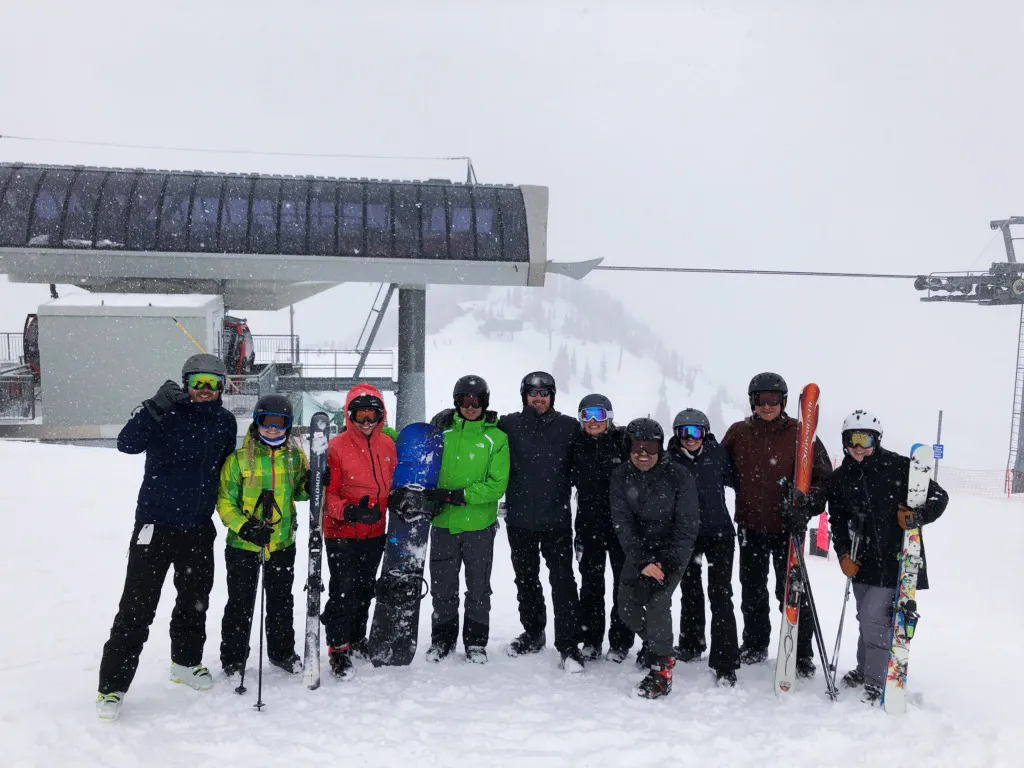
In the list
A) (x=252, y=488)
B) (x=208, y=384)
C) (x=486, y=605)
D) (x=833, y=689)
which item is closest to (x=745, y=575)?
(x=833, y=689)

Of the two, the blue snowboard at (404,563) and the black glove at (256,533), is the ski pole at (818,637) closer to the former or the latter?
the blue snowboard at (404,563)

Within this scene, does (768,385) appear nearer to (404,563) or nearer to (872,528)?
(872,528)

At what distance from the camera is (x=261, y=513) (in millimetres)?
4031

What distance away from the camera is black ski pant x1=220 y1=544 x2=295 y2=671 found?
160 inches

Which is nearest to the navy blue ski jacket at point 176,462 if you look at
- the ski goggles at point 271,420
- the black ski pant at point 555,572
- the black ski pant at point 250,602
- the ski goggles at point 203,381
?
the ski goggles at point 203,381

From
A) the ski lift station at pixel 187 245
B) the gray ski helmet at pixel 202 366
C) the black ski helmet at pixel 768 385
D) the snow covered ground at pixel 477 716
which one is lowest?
the snow covered ground at pixel 477 716

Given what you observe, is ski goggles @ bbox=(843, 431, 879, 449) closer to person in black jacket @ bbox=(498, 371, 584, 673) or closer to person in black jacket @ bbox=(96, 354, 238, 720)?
person in black jacket @ bbox=(498, 371, 584, 673)

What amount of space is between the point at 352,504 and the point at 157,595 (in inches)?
48.4

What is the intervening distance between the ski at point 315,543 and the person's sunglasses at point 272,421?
0.17m

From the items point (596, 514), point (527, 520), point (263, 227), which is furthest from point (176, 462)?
A: point (263, 227)

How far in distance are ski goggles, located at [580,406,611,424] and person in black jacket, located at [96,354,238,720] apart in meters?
2.35

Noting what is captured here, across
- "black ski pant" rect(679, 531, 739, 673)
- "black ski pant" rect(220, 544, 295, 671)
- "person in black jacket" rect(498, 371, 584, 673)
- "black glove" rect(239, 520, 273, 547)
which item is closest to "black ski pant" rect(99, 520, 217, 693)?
"black ski pant" rect(220, 544, 295, 671)

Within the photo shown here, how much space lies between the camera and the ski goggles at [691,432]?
4.42 metres

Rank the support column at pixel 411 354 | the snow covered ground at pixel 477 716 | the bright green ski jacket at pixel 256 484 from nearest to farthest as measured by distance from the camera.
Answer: the snow covered ground at pixel 477 716 < the bright green ski jacket at pixel 256 484 < the support column at pixel 411 354
